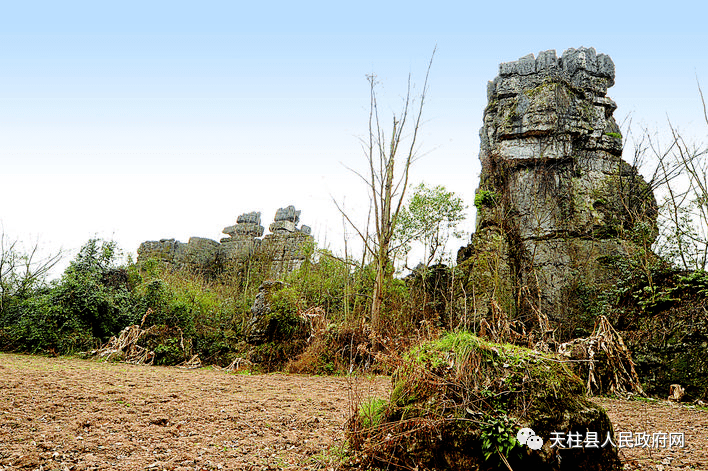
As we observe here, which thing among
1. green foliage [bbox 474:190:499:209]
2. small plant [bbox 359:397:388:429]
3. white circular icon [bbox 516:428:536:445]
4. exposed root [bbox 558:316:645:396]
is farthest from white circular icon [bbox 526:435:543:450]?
green foliage [bbox 474:190:499:209]

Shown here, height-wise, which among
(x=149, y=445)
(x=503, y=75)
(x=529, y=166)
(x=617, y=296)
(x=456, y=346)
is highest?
(x=503, y=75)

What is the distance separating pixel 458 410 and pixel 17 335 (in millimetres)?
9747

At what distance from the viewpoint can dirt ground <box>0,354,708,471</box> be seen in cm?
287

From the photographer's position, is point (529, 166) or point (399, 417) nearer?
point (399, 417)

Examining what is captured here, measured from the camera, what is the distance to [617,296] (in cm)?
847

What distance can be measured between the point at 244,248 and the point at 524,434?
13982 millimetres

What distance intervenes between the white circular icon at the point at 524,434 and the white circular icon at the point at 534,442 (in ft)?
0.05

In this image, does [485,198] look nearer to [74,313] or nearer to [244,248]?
[244,248]

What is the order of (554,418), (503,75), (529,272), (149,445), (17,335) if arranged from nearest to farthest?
(554,418), (149,445), (17,335), (529,272), (503,75)

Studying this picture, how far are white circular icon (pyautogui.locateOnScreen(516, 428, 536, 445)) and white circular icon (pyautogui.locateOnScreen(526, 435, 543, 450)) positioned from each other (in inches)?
0.6

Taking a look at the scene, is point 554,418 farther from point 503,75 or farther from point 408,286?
point 503,75

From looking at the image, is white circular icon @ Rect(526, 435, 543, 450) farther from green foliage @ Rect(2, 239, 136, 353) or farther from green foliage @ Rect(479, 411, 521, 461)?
green foliage @ Rect(2, 239, 136, 353)

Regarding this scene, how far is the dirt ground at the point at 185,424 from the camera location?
2871mm

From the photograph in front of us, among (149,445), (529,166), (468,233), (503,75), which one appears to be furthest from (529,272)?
(149,445)
